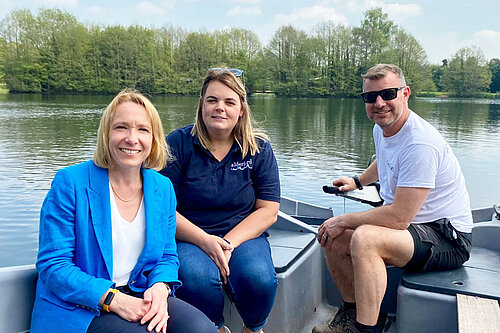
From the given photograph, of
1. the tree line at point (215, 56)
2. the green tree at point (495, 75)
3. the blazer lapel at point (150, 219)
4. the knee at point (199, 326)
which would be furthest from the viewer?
the green tree at point (495, 75)

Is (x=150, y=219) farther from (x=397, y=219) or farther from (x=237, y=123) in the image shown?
(x=397, y=219)

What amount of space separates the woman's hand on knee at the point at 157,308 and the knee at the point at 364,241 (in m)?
1.04

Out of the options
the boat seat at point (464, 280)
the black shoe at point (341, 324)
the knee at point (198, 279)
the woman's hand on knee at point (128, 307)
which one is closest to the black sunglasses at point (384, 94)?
the boat seat at point (464, 280)

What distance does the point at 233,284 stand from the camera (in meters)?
2.39

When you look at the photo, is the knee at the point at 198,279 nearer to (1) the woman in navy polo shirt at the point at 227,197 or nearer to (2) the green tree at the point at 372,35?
(1) the woman in navy polo shirt at the point at 227,197

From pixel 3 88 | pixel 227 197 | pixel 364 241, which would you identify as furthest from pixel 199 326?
pixel 3 88

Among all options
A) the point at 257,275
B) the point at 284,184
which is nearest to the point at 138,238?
the point at 257,275

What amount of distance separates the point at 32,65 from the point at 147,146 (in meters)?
72.4

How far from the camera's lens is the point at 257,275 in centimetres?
233

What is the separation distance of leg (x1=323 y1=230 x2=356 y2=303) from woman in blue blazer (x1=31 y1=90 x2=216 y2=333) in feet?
3.58

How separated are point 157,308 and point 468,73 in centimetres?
8231

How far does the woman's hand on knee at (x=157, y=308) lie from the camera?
1.84 meters

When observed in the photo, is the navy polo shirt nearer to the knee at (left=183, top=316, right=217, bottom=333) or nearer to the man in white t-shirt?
the man in white t-shirt

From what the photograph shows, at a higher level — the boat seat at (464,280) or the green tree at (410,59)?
the green tree at (410,59)
